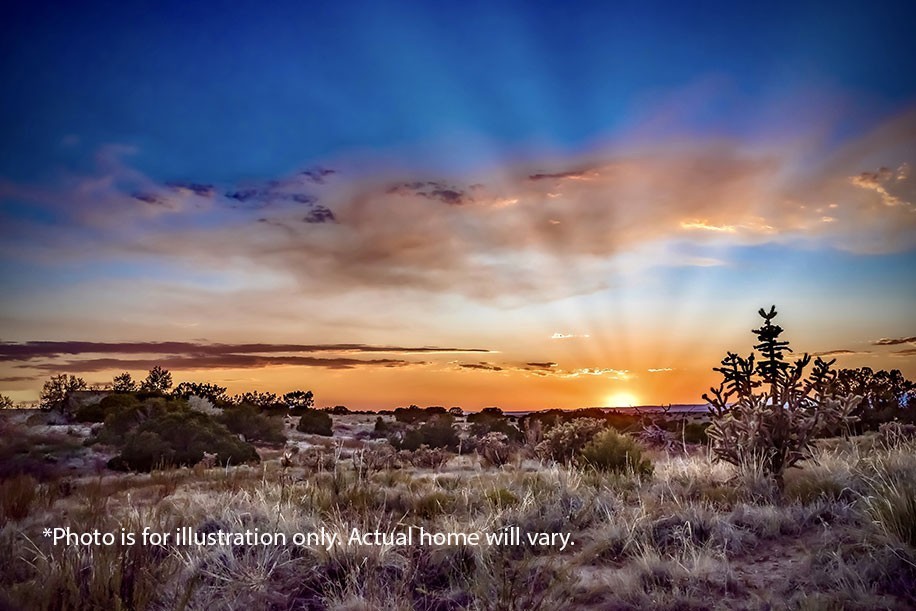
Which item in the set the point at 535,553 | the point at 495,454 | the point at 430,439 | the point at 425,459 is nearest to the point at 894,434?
the point at 535,553

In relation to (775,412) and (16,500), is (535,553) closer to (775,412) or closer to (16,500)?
(775,412)

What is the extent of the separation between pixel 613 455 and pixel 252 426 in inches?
761

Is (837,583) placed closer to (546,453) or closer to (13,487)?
(546,453)

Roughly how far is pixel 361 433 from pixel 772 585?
96.8 ft

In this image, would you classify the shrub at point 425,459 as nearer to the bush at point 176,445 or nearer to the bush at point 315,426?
the bush at point 176,445

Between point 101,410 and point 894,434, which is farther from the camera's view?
point 101,410

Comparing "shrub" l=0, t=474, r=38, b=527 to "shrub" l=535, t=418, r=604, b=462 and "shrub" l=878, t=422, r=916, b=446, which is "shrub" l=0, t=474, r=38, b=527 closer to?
"shrub" l=535, t=418, r=604, b=462

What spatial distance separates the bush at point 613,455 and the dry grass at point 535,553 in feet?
6.59

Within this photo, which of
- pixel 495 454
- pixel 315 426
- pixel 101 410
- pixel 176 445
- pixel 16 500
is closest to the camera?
pixel 16 500

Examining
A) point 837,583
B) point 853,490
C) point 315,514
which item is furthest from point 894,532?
point 315,514

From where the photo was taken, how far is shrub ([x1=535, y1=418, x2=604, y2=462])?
604 inches

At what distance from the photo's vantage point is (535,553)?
721 centimetres

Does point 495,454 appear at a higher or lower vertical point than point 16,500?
lower

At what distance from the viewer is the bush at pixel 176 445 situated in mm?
17734
